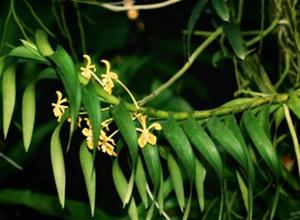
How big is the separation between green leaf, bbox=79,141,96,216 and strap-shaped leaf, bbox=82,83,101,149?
8 centimetres

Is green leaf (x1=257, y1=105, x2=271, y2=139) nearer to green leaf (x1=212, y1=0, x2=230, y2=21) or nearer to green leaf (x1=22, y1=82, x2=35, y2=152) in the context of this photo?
green leaf (x1=212, y1=0, x2=230, y2=21)

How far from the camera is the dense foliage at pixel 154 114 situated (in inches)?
27.7

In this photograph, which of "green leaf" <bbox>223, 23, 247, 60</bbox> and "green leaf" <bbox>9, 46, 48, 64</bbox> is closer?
"green leaf" <bbox>9, 46, 48, 64</bbox>

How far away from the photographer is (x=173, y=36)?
1.98 metres

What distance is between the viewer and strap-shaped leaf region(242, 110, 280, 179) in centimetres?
77

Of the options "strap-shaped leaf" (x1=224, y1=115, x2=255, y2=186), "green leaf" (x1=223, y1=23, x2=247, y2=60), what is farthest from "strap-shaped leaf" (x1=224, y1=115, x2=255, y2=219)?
"green leaf" (x1=223, y1=23, x2=247, y2=60)

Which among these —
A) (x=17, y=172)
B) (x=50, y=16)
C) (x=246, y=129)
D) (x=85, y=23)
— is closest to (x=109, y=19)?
(x=85, y=23)

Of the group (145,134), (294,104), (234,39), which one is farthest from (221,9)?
(145,134)

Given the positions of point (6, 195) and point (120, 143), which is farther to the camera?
point (6, 195)

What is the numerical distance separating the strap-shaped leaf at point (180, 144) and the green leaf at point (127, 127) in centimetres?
6

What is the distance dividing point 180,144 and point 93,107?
12 cm

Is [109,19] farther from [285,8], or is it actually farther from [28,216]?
[285,8]

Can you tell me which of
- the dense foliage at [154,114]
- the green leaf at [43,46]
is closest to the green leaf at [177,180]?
the dense foliage at [154,114]

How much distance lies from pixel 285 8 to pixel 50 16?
22.2 inches
